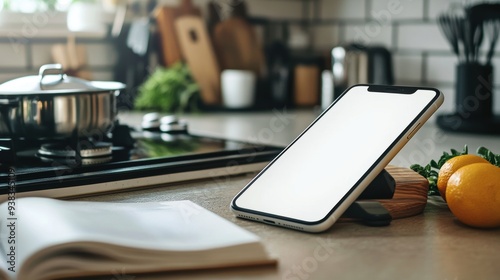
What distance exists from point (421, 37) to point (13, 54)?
1.21m

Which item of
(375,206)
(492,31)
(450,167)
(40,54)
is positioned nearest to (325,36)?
→ (492,31)

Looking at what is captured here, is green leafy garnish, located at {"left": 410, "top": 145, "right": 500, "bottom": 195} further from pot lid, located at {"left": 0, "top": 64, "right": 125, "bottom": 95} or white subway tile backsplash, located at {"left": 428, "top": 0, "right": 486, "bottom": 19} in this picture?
white subway tile backsplash, located at {"left": 428, "top": 0, "right": 486, "bottom": 19}

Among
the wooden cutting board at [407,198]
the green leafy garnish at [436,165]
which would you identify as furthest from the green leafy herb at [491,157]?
the wooden cutting board at [407,198]

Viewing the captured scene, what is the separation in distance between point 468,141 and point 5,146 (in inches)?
40.4

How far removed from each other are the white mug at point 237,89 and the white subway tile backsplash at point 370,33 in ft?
1.26

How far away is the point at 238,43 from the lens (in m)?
2.39

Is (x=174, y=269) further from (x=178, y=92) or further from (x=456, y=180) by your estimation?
(x=178, y=92)

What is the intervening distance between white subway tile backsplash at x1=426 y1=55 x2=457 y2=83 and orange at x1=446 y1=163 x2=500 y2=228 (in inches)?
51.0

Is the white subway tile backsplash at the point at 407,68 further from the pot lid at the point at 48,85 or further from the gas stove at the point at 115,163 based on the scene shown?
the pot lid at the point at 48,85

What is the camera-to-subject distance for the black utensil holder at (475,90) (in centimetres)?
173

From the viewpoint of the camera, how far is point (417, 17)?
6.91 ft

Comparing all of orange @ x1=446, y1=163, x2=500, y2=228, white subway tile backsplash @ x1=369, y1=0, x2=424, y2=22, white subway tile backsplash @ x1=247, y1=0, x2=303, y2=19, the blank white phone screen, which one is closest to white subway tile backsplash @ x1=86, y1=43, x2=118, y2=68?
white subway tile backsplash @ x1=247, y1=0, x2=303, y2=19

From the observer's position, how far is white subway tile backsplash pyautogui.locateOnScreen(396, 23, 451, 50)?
80.7 inches

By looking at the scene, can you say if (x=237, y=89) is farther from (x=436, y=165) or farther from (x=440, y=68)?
(x=436, y=165)
